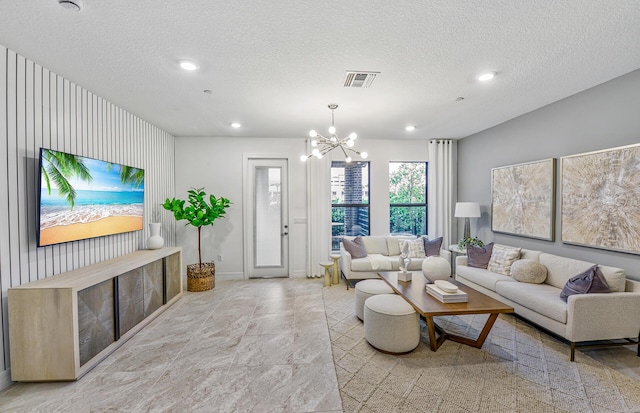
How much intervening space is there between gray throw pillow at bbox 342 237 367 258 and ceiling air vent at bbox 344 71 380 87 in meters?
2.78

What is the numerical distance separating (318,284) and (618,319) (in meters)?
3.74

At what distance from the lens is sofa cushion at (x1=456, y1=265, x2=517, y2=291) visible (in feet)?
12.0

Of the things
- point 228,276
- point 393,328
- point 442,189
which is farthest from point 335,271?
point 442,189

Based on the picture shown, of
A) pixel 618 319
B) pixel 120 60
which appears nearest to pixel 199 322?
pixel 120 60

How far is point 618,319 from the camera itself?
256 cm

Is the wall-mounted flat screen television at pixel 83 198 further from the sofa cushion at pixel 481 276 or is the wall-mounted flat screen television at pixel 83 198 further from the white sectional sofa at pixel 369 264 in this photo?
the sofa cushion at pixel 481 276

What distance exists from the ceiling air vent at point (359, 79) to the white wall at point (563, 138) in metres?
2.55

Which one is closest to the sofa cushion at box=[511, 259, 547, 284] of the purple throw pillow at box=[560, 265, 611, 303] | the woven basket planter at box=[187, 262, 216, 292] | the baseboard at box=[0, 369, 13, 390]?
the purple throw pillow at box=[560, 265, 611, 303]

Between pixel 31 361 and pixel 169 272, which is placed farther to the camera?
pixel 169 272

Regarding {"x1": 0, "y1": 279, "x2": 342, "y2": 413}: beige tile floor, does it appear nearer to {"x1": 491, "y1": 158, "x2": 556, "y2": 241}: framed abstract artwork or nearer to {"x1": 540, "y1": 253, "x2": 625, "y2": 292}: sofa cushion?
{"x1": 540, "y1": 253, "x2": 625, "y2": 292}: sofa cushion

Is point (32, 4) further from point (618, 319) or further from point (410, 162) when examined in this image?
point (410, 162)

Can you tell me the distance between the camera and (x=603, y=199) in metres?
3.02

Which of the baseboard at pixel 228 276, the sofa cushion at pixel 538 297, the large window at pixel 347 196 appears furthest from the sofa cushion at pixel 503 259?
the baseboard at pixel 228 276

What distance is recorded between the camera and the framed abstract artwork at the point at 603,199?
2.76m
